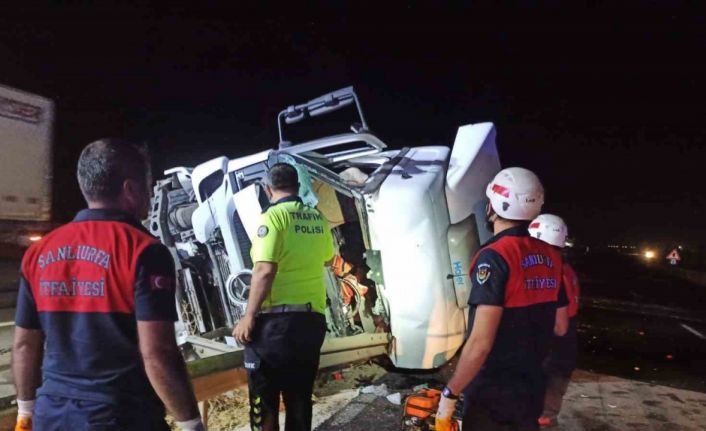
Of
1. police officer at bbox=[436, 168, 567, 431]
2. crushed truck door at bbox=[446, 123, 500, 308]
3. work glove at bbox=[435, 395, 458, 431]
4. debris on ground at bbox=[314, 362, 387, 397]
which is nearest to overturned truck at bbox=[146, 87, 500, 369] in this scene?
crushed truck door at bbox=[446, 123, 500, 308]

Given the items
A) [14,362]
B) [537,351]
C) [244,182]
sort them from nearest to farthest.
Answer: [14,362], [537,351], [244,182]

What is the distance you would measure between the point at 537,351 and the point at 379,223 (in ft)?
6.58

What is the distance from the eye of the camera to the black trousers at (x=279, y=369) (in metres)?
2.79

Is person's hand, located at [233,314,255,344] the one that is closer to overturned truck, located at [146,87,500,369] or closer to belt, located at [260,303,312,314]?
belt, located at [260,303,312,314]

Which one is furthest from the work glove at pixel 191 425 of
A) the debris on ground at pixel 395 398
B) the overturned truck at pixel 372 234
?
the debris on ground at pixel 395 398

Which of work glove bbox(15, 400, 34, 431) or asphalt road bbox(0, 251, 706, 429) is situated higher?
work glove bbox(15, 400, 34, 431)

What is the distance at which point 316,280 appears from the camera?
9.92 ft

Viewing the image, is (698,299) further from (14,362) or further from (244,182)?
(14,362)

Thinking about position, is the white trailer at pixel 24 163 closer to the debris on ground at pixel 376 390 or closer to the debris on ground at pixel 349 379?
the debris on ground at pixel 349 379

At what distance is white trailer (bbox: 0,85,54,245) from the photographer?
8086mm

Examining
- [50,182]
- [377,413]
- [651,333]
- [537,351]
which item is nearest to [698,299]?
[651,333]

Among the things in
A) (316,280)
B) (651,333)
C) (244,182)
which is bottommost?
(651,333)

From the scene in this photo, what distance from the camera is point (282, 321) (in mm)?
2822

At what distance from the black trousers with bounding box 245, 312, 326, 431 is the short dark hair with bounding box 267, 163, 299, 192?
736mm
